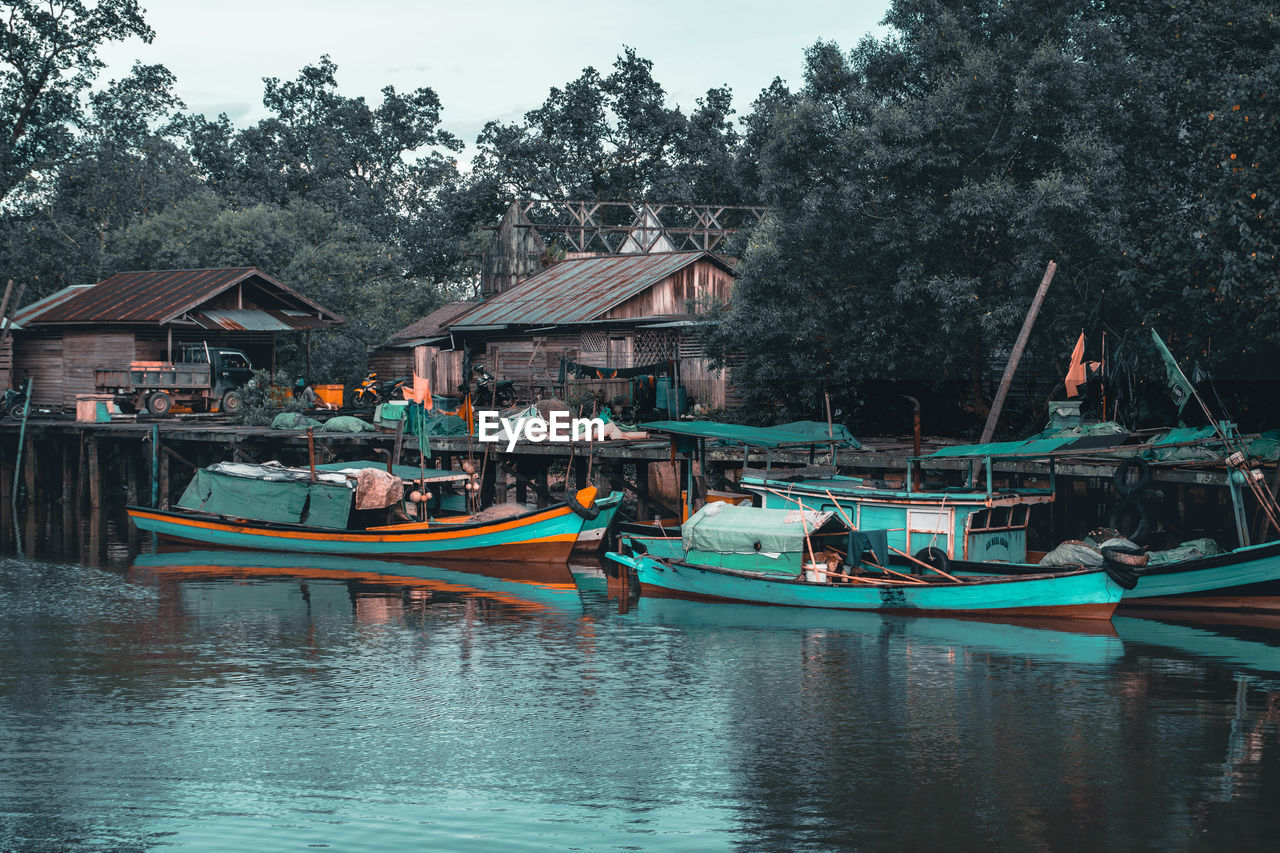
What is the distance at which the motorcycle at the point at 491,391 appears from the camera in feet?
146

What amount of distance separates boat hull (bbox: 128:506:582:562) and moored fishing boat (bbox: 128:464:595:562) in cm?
2

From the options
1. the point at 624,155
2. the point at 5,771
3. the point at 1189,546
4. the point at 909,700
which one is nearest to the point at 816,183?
the point at 1189,546

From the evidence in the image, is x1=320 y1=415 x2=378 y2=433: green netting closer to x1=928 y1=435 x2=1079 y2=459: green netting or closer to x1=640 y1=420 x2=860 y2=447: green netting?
x1=640 y1=420 x2=860 y2=447: green netting

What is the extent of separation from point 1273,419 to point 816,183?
39.6 ft

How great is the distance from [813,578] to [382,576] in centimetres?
1048

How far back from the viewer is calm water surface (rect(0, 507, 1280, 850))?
1361 cm

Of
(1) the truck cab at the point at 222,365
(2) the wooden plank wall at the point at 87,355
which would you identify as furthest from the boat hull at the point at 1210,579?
(2) the wooden plank wall at the point at 87,355

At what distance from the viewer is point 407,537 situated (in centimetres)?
3139

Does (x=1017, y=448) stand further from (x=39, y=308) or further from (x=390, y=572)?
(x=39, y=308)

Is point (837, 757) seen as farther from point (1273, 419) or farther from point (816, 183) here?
point (816, 183)

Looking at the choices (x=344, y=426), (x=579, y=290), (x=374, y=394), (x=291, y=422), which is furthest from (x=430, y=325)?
(x=344, y=426)

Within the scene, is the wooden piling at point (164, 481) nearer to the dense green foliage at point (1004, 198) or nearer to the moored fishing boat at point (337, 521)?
the moored fishing boat at point (337, 521)

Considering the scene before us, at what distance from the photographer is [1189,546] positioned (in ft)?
81.6

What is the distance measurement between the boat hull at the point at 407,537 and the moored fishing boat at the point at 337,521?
23mm
